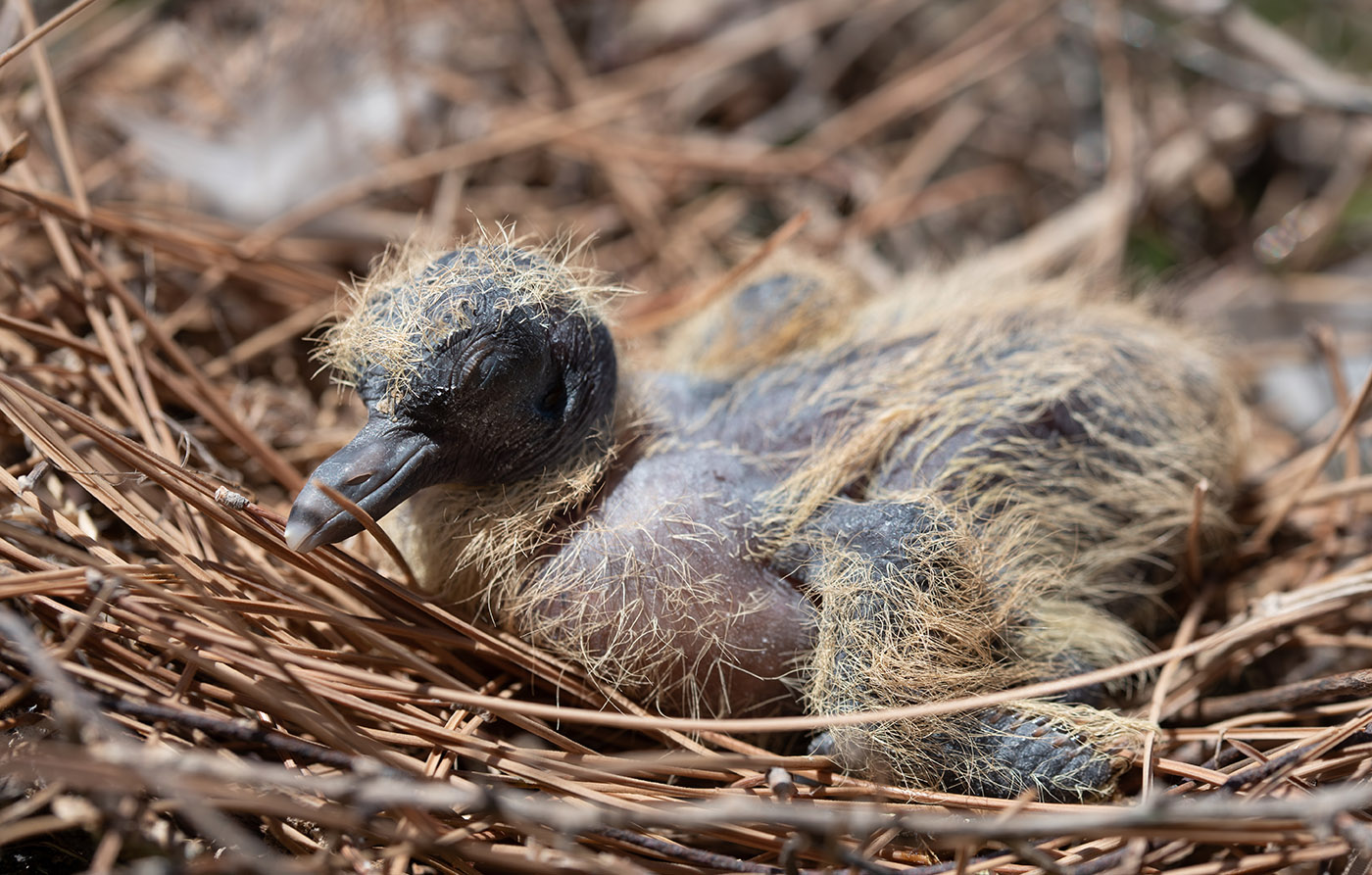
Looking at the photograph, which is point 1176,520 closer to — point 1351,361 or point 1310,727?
point 1310,727

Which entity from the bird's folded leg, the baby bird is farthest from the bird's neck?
the bird's folded leg

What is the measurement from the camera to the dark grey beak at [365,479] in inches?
53.4

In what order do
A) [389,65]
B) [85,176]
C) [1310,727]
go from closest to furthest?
[1310,727], [85,176], [389,65]

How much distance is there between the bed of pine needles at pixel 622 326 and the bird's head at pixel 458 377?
0.62 feet

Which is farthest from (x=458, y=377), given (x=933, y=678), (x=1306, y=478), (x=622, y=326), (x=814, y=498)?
(x=1306, y=478)

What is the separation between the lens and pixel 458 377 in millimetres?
1479

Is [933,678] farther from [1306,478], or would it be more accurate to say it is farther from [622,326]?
[1306,478]

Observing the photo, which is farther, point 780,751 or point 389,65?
point 389,65

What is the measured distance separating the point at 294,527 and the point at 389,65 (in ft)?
5.89

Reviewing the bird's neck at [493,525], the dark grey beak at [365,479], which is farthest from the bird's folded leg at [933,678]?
the dark grey beak at [365,479]

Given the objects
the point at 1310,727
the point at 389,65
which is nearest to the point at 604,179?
the point at 389,65

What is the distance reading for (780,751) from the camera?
1703mm

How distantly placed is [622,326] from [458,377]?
0.51 metres

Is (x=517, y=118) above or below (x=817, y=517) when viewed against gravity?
above
